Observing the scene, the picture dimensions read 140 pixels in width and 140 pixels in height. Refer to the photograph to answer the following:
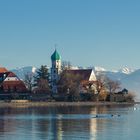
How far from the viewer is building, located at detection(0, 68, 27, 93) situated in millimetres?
131000

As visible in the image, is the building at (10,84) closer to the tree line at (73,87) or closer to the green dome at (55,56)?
the tree line at (73,87)

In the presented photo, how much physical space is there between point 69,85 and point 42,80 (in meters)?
8.97

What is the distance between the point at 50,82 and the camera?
467 ft

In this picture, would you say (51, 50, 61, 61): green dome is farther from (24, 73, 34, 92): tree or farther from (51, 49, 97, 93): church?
(24, 73, 34, 92): tree

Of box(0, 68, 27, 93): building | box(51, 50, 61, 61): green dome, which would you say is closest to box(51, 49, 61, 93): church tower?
box(51, 50, 61, 61): green dome

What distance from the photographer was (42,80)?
5295 inches

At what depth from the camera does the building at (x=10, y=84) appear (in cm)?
13100

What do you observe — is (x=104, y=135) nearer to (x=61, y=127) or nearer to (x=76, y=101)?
(x=61, y=127)

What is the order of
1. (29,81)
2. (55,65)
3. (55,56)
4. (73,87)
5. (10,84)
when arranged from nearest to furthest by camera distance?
(73,87) < (10,84) < (29,81) < (55,56) < (55,65)

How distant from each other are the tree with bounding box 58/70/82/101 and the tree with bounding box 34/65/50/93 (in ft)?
10.5

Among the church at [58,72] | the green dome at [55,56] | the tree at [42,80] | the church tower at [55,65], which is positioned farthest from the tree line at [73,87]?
the green dome at [55,56]

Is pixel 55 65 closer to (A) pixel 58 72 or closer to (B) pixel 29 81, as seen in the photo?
(A) pixel 58 72

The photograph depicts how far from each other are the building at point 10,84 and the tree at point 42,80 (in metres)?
3.49

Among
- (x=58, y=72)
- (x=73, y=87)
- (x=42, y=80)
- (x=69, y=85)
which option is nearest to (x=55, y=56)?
(x=58, y=72)
